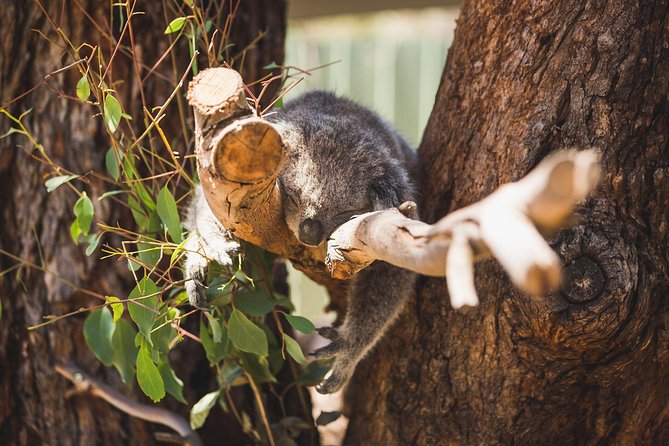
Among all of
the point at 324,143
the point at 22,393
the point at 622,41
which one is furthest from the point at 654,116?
the point at 22,393

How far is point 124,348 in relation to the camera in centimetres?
221

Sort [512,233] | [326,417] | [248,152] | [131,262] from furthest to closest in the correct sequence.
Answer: [326,417]
[131,262]
[248,152]
[512,233]

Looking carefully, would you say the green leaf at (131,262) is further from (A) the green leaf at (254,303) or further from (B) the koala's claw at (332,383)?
(B) the koala's claw at (332,383)

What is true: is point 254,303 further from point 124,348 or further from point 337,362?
point 124,348

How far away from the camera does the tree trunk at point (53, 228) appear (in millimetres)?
2562

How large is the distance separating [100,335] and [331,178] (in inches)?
35.4

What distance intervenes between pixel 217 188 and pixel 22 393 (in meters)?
1.62

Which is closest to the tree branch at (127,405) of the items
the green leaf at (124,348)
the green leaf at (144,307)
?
the green leaf at (124,348)

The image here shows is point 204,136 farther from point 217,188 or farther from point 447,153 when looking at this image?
point 447,153

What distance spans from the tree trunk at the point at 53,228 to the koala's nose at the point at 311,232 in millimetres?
1026

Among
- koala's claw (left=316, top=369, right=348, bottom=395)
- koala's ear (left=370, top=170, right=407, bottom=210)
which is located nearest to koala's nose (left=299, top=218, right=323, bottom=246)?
koala's ear (left=370, top=170, right=407, bottom=210)

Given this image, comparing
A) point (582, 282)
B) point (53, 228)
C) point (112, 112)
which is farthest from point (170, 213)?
point (582, 282)

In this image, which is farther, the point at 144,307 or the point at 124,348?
the point at 124,348

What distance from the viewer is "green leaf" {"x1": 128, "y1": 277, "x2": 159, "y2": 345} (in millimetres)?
1857
